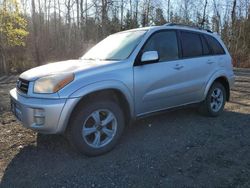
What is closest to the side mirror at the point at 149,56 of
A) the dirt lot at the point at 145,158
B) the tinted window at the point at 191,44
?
the tinted window at the point at 191,44

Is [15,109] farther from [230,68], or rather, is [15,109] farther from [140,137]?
[230,68]

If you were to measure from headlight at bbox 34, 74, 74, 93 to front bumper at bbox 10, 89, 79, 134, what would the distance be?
0.14 meters

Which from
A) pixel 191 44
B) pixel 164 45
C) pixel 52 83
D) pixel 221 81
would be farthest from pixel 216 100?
pixel 52 83

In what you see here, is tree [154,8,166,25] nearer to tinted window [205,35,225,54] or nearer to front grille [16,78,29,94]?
tinted window [205,35,225,54]

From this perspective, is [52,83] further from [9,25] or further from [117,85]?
[9,25]

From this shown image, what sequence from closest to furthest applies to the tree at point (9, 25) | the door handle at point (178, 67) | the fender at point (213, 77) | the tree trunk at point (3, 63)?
the door handle at point (178, 67) < the fender at point (213, 77) < the tree at point (9, 25) < the tree trunk at point (3, 63)

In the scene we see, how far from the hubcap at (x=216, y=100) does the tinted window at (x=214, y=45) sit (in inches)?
30.9

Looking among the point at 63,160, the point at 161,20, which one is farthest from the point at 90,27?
the point at 63,160

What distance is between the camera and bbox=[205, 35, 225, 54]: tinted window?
19.7 feet

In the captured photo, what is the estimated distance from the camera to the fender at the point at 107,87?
12.6 feet

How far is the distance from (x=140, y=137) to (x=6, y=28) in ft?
46.5

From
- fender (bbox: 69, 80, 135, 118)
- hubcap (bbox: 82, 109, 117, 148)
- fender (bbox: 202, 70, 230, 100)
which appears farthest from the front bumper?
fender (bbox: 202, 70, 230, 100)

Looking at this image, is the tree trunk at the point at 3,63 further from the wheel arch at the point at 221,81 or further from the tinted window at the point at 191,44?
the wheel arch at the point at 221,81

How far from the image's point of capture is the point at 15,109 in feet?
14.0
